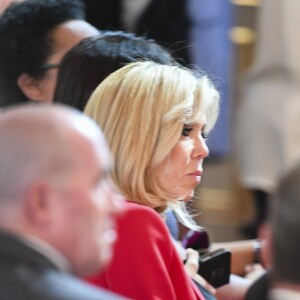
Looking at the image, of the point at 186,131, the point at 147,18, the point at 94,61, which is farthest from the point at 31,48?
the point at 147,18

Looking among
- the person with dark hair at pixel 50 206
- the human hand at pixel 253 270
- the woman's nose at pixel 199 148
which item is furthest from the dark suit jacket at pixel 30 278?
the human hand at pixel 253 270

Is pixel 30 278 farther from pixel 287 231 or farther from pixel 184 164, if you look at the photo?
pixel 184 164

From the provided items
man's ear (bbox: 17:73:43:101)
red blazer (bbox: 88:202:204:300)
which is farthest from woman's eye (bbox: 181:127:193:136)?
man's ear (bbox: 17:73:43:101)

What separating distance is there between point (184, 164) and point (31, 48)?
2.48ft

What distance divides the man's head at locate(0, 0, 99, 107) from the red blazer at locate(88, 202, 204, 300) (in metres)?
0.81

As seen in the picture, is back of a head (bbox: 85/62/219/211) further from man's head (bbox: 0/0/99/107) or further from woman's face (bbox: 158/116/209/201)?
man's head (bbox: 0/0/99/107)

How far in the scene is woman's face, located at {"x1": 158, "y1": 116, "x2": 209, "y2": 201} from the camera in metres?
2.03

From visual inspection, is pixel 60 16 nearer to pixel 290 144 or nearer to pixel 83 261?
pixel 83 261

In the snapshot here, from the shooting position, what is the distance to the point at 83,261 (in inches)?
56.2

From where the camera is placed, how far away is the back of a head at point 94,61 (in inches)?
89.4

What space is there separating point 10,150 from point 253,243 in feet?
4.31

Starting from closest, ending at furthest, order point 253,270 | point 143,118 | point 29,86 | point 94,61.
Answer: point 143,118 → point 94,61 → point 253,270 → point 29,86

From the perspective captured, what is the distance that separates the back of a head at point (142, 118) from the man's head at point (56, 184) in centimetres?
53

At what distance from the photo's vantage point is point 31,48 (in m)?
2.64
